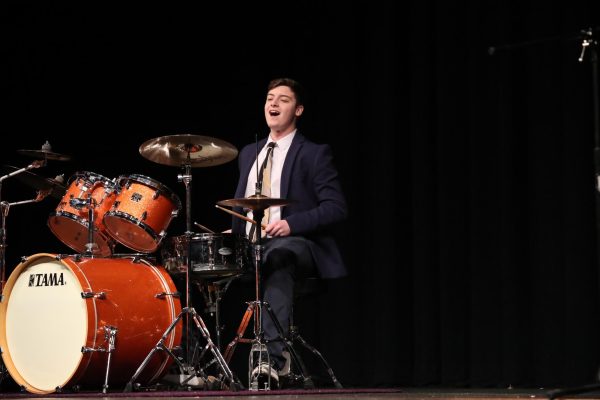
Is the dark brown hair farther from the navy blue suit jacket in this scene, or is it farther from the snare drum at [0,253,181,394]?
the snare drum at [0,253,181,394]

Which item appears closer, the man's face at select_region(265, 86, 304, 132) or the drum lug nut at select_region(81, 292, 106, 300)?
the drum lug nut at select_region(81, 292, 106, 300)

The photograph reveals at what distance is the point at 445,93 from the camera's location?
505cm

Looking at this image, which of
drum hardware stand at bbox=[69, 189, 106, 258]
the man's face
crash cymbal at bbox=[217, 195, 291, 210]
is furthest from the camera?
the man's face

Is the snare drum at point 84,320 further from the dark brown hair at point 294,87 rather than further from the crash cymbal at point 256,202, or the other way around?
the dark brown hair at point 294,87

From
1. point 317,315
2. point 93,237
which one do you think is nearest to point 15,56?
point 93,237

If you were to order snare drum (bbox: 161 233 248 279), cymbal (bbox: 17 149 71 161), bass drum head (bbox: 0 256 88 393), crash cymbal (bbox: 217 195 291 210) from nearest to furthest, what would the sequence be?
crash cymbal (bbox: 217 195 291 210), snare drum (bbox: 161 233 248 279), bass drum head (bbox: 0 256 88 393), cymbal (bbox: 17 149 71 161)

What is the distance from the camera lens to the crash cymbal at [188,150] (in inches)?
171

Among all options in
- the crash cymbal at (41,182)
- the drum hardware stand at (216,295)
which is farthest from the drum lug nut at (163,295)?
the crash cymbal at (41,182)

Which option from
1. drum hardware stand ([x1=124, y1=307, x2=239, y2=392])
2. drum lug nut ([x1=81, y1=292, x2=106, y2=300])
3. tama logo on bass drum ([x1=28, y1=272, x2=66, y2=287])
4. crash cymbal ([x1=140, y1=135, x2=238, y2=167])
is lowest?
drum hardware stand ([x1=124, y1=307, x2=239, y2=392])

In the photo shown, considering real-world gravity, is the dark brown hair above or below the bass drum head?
above

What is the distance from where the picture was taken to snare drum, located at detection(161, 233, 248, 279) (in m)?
4.26

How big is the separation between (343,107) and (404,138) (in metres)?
0.41

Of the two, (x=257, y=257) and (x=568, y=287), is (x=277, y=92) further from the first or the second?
(x=568, y=287)

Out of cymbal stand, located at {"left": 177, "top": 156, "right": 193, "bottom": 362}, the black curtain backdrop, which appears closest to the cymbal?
cymbal stand, located at {"left": 177, "top": 156, "right": 193, "bottom": 362}
